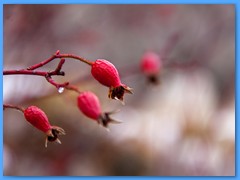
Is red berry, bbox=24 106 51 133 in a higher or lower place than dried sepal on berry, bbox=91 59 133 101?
A: lower

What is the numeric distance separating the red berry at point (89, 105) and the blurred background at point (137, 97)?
89cm

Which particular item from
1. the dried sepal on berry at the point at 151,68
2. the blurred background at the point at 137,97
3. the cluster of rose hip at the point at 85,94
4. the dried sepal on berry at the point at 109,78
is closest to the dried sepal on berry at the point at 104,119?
the cluster of rose hip at the point at 85,94

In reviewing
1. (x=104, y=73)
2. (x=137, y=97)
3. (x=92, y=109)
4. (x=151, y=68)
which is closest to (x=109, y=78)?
(x=104, y=73)

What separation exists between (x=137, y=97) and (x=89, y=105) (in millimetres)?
2439

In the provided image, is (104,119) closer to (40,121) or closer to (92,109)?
(92,109)

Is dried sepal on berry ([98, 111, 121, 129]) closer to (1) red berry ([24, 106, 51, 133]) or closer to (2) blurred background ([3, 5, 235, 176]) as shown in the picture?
(1) red berry ([24, 106, 51, 133])

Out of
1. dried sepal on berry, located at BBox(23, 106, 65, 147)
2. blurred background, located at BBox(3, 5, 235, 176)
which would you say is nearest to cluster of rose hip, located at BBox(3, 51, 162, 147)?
dried sepal on berry, located at BBox(23, 106, 65, 147)

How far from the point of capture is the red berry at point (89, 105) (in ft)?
4.30

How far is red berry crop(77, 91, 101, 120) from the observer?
1311 millimetres

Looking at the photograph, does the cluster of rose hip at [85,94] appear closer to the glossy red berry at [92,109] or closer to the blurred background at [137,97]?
the glossy red berry at [92,109]

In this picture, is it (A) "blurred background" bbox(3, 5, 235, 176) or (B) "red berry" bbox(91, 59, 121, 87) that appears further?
(A) "blurred background" bbox(3, 5, 235, 176)

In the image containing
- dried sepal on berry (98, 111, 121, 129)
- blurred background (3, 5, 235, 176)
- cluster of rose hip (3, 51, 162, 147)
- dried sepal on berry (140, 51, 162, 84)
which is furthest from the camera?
blurred background (3, 5, 235, 176)

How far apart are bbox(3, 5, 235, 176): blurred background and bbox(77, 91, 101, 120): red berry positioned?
0.89 meters

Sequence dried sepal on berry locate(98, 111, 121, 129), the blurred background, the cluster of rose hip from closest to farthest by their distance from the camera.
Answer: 1. the cluster of rose hip
2. dried sepal on berry locate(98, 111, 121, 129)
3. the blurred background
